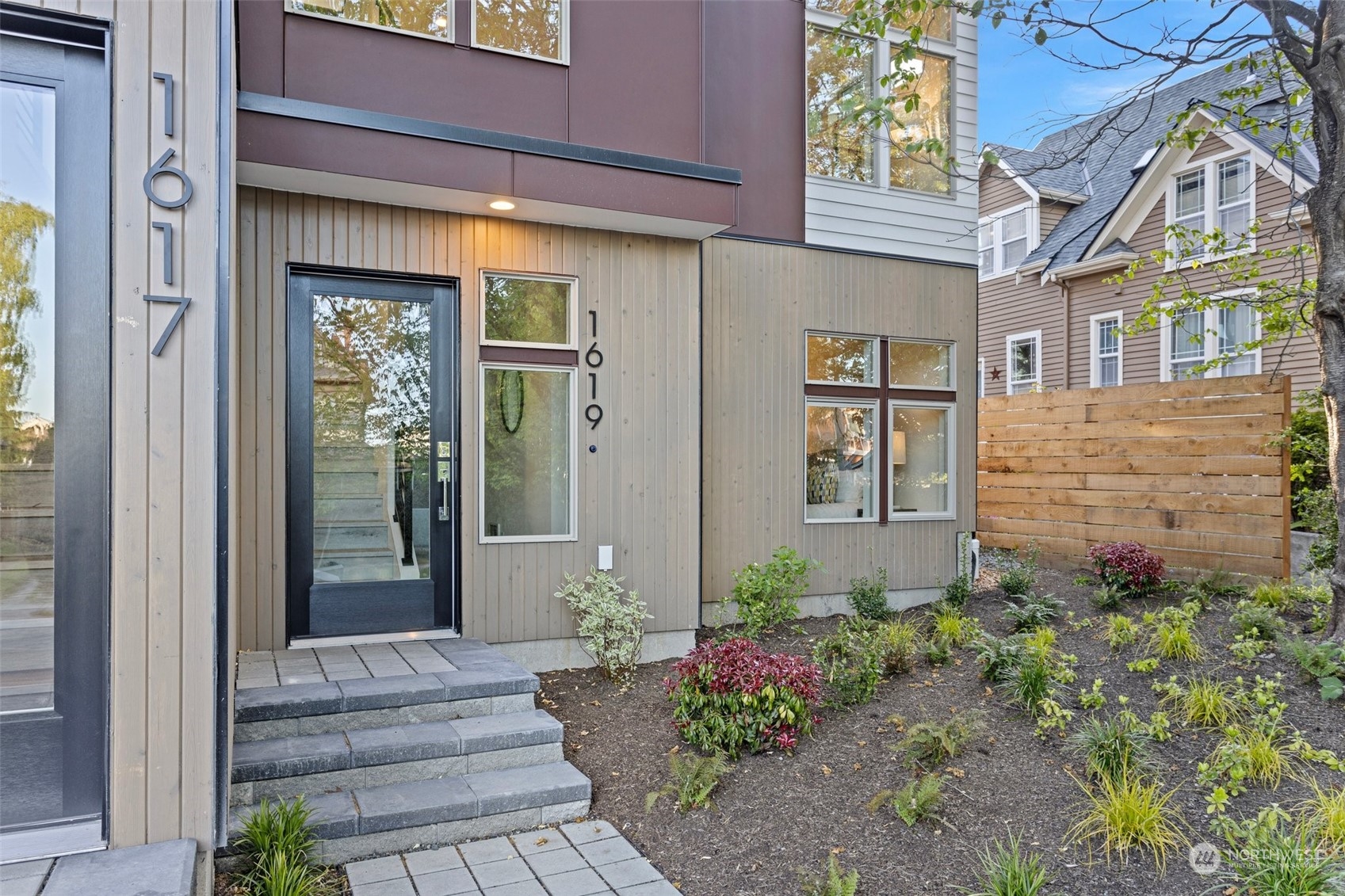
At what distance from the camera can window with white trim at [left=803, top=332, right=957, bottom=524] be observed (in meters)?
7.25

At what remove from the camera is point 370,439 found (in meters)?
5.14

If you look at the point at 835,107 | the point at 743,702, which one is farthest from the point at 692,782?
the point at 835,107

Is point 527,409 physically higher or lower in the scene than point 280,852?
higher

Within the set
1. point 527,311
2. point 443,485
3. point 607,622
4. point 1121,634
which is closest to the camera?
point 1121,634

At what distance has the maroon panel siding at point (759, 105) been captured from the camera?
6.84m

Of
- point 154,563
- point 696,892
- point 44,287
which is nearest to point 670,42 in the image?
point 44,287

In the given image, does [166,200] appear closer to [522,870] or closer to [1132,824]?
[522,870]

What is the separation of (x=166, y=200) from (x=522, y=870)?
8.76ft

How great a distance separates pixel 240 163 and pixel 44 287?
2.03m

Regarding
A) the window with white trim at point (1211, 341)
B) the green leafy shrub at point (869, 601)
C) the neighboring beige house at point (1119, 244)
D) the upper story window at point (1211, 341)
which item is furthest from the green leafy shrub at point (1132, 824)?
the window with white trim at point (1211, 341)

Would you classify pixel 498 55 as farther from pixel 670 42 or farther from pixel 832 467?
pixel 832 467

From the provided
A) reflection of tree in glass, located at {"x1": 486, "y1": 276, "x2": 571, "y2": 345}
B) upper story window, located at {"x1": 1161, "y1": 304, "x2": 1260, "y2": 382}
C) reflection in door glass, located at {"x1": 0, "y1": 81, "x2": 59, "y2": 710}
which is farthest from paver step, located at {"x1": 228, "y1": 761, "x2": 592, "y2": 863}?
upper story window, located at {"x1": 1161, "y1": 304, "x2": 1260, "y2": 382}

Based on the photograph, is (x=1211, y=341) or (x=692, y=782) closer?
(x=692, y=782)

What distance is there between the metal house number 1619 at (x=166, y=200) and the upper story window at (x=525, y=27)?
10.0 ft
